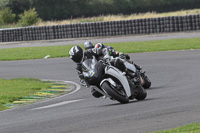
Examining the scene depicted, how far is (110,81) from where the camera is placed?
9.91m

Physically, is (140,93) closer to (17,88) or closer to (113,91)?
(113,91)

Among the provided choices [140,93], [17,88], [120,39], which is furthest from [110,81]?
[120,39]

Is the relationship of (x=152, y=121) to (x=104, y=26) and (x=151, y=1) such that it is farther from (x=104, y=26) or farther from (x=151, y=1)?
(x=151, y=1)

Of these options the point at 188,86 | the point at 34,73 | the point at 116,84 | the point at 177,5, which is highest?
the point at 116,84

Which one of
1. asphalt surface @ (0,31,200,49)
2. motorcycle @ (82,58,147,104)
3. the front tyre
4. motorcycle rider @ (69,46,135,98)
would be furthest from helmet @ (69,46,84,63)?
asphalt surface @ (0,31,200,49)

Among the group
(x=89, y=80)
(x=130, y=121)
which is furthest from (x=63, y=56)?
(x=130, y=121)

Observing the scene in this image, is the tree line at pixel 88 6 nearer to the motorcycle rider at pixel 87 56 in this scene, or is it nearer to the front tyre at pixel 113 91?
the motorcycle rider at pixel 87 56

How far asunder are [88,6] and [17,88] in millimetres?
45224

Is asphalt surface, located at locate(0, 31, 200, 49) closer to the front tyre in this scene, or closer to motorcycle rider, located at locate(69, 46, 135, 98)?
motorcycle rider, located at locate(69, 46, 135, 98)

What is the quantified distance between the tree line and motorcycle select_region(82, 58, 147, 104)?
47035mm

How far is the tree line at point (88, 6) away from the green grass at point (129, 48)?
92.1 feet

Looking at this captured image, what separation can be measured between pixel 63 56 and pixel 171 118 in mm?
18028

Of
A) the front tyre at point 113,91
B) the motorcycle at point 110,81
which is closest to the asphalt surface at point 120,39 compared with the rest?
the motorcycle at point 110,81

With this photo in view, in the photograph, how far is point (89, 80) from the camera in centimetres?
1017
